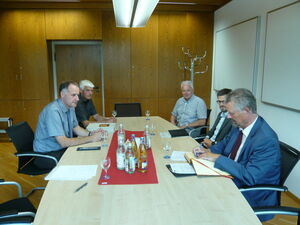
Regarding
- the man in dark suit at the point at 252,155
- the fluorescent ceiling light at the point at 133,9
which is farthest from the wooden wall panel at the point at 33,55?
the man in dark suit at the point at 252,155

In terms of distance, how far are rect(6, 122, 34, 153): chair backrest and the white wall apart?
10.3ft

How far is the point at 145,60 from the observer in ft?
19.8

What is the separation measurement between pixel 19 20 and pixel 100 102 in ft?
8.13

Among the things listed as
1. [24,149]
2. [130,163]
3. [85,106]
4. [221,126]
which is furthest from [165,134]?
[85,106]

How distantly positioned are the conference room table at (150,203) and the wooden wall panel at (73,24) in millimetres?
4524

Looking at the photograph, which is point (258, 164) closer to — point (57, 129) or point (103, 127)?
point (57, 129)

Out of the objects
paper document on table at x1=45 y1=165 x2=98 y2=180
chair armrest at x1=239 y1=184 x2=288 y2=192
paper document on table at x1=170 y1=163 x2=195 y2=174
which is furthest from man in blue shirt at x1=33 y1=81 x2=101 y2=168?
chair armrest at x1=239 y1=184 x2=288 y2=192

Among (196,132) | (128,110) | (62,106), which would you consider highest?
(62,106)

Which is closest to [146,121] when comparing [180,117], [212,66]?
[180,117]

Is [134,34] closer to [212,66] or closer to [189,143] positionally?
[212,66]

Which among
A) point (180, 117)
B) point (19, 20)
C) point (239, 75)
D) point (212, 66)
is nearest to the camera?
point (180, 117)

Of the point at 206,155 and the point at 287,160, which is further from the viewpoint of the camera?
the point at 206,155

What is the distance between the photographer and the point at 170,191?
1.65 metres

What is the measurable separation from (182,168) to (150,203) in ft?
1.90
